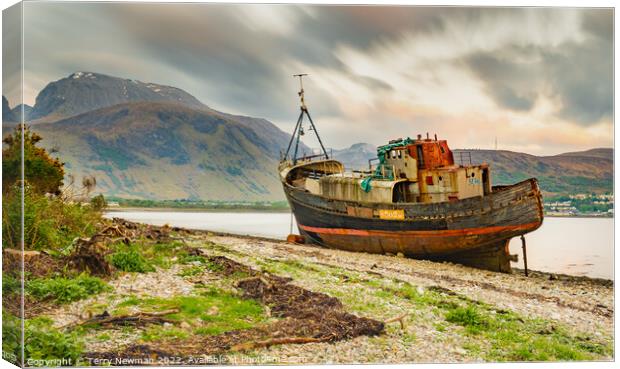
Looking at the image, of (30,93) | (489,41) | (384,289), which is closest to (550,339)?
(384,289)

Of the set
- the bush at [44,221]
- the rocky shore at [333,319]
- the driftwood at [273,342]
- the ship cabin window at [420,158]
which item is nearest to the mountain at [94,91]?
the bush at [44,221]

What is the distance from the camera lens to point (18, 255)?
36.1 feet

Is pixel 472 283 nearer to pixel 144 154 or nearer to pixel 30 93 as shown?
pixel 30 93

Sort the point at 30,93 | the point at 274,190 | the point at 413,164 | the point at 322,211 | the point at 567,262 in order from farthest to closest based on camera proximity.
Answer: the point at 274,190 → the point at 322,211 → the point at 567,262 → the point at 413,164 → the point at 30,93

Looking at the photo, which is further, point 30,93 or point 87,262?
point 87,262

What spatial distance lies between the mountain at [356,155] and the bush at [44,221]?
911 centimetres

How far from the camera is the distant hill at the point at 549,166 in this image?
1409cm

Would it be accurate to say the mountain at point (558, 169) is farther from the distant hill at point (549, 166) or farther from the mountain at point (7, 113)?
the mountain at point (7, 113)

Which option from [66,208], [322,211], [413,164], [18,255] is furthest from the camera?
[322,211]

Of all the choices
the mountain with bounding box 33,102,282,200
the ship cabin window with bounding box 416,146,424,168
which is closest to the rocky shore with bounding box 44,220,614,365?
the ship cabin window with bounding box 416,146,424,168

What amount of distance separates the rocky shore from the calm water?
166 centimetres

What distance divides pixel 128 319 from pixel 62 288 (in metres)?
1.88

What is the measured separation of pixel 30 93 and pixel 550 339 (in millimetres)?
12640

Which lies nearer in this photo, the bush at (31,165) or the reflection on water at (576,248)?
the bush at (31,165)
